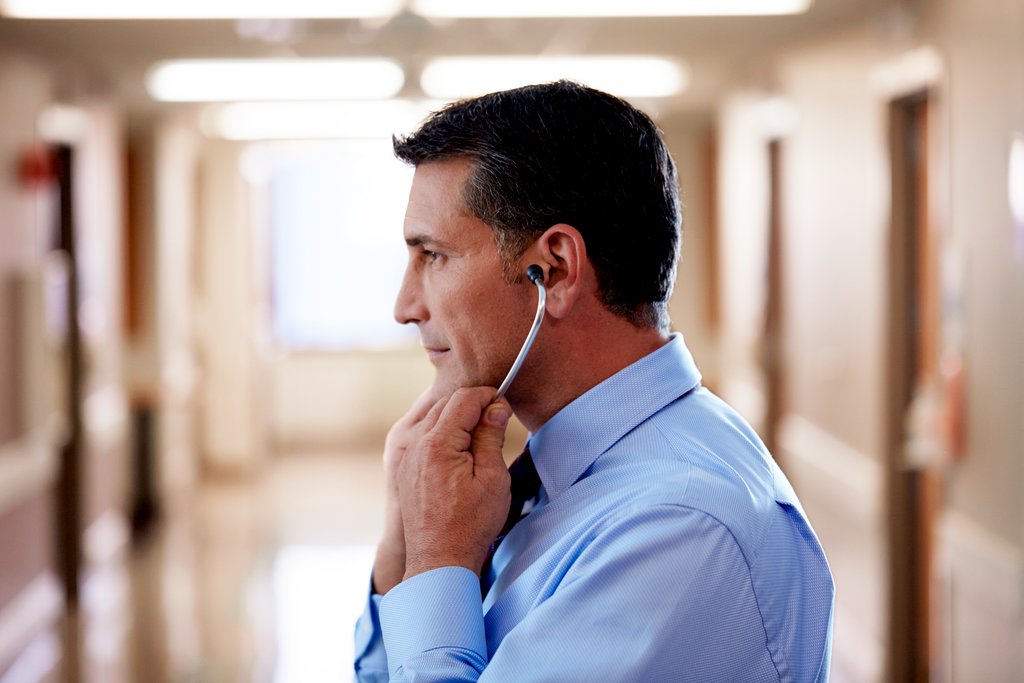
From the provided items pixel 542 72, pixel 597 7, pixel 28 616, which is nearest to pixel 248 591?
pixel 28 616

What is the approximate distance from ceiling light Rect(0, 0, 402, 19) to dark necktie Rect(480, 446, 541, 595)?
9.54ft

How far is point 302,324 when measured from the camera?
971 cm

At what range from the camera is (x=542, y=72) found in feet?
17.2

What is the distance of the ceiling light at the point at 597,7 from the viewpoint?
381 centimetres

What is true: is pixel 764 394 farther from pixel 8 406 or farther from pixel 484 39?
pixel 8 406

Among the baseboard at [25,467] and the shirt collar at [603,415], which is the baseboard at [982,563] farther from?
the baseboard at [25,467]

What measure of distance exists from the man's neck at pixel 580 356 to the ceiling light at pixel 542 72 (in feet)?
12.5

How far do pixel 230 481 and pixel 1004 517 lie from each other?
6114mm

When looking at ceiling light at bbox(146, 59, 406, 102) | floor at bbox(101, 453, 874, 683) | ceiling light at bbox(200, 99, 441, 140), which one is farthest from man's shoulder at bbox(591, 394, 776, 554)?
ceiling light at bbox(200, 99, 441, 140)

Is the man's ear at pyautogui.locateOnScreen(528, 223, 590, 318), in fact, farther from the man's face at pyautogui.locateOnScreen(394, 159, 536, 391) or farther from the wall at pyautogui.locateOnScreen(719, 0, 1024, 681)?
the wall at pyautogui.locateOnScreen(719, 0, 1024, 681)

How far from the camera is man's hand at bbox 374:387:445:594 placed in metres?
1.20

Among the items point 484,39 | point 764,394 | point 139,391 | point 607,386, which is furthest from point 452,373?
point 139,391

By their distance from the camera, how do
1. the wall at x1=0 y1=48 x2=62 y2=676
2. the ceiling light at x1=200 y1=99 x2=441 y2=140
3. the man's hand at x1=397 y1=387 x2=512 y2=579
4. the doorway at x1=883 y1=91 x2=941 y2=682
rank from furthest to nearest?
the ceiling light at x1=200 y1=99 x2=441 y2=140 → the wall at x1=0 y1=48 x2=62 y2=676 → the doorway at x1=883 y1=91 x2=941 y2=682 → the man's hand at x1=397 y1=387 x2=512 y2=579

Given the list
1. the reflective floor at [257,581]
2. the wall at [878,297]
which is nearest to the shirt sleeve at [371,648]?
the wall at [878,297]
